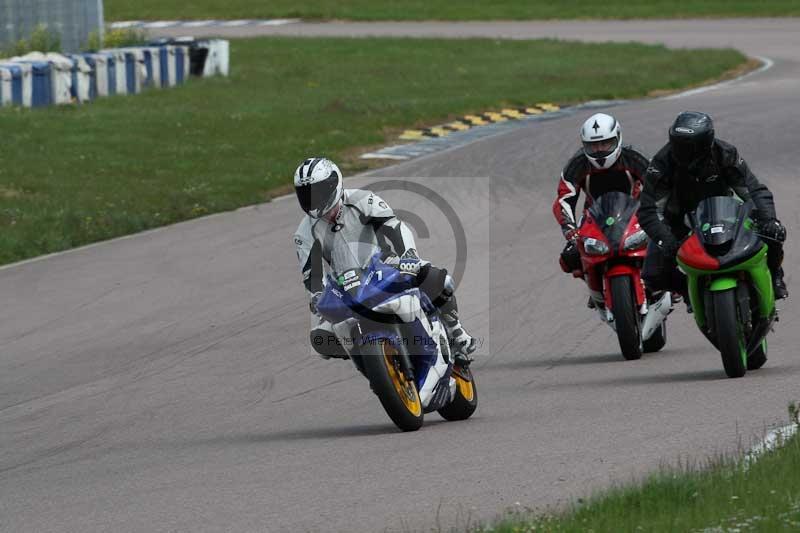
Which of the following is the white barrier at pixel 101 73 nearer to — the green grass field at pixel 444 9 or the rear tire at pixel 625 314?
the rear tire at pixel 625 314

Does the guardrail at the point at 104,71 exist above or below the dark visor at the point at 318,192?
below

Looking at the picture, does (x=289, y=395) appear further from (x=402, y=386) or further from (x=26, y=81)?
(x=26, y=81)

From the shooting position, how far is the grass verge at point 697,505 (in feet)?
18.1

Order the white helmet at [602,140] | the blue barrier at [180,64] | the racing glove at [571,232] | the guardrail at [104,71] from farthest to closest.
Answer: the blue barrier at [180,64] → the guardrail at [104,71] → the racing glove at [571,232] → the white helmet at [602,140]

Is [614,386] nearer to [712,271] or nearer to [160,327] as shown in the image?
[712,271]

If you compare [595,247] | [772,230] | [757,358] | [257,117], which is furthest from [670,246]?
[257,117]

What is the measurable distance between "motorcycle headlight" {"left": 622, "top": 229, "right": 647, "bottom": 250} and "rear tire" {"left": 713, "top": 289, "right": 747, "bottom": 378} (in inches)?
60.9

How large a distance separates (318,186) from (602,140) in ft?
10.6

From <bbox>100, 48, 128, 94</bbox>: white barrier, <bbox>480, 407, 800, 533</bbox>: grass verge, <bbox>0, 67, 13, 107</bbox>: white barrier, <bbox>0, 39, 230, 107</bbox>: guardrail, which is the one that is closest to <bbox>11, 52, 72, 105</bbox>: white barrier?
<bbox>0, 39, 230, 107</bbox>: guardrail

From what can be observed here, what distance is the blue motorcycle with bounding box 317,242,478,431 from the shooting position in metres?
7.96

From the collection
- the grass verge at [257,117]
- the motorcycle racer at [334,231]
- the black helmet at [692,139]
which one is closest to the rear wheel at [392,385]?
the motorcycle racer at [334,231]

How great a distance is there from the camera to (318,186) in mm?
8125

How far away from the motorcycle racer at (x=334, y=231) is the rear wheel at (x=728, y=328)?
170 cm

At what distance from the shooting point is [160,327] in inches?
492
